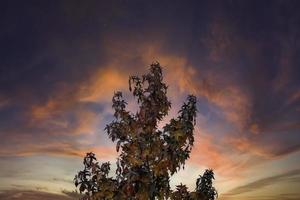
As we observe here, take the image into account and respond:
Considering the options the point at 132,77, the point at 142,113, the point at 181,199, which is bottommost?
the point at 181,199

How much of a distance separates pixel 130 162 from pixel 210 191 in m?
3.53

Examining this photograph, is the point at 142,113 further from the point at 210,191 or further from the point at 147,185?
the point at 210,191

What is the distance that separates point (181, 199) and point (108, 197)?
3007 millimetres

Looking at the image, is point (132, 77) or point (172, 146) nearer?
point (172, 146)

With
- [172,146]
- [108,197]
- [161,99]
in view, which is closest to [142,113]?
[161,99]

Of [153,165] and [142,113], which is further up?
[142,113]

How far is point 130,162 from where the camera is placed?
56.8 feet

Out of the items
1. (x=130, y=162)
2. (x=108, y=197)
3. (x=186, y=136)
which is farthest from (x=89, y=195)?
(x=186, y=136)

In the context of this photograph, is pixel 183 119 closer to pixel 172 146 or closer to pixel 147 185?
pixel 172 146

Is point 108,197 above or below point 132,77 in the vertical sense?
below

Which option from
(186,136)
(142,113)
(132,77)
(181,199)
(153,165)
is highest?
(132,77)

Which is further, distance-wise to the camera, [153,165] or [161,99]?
[161,99]

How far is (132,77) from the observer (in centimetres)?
1836

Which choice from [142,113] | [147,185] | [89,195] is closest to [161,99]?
[142,113]
